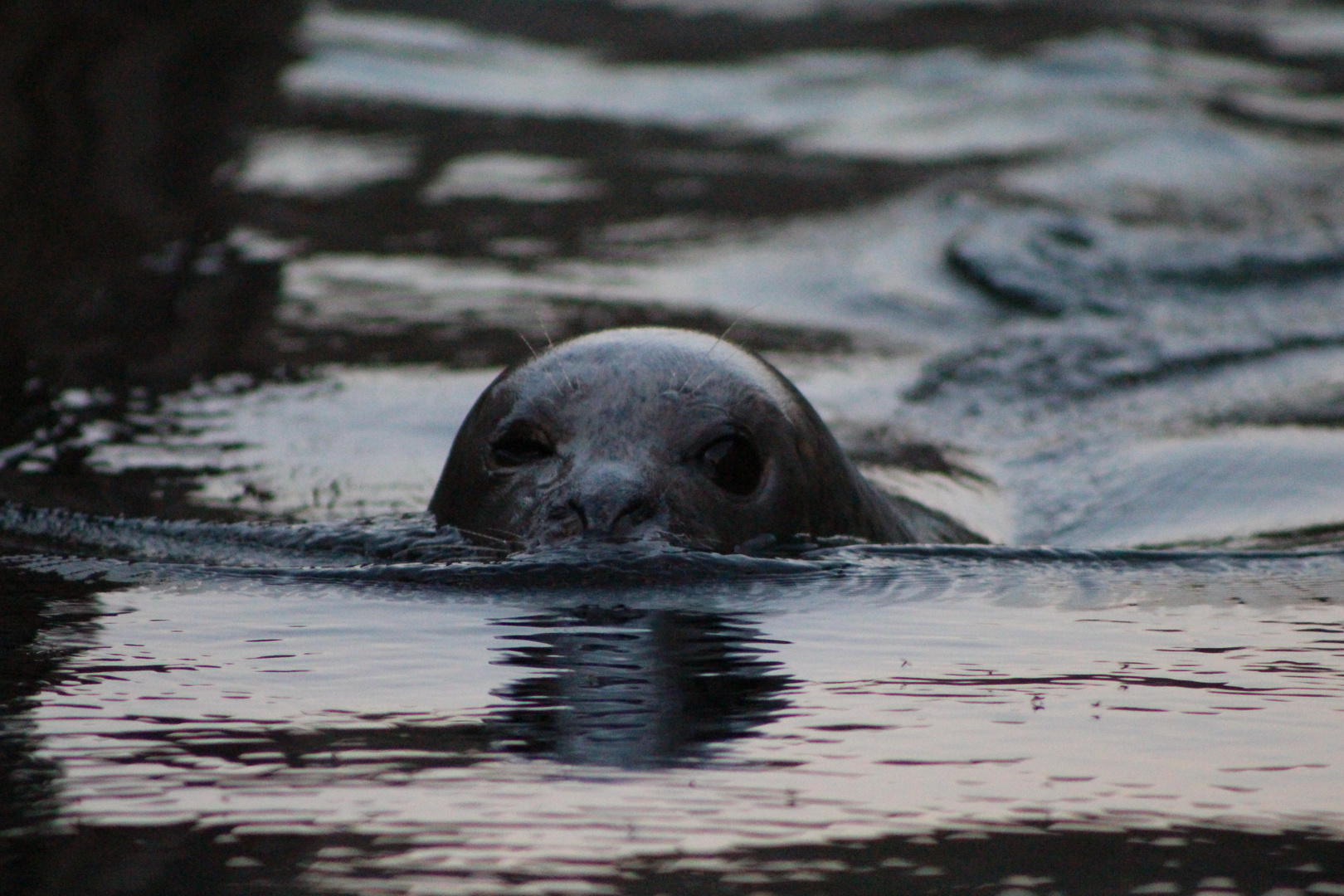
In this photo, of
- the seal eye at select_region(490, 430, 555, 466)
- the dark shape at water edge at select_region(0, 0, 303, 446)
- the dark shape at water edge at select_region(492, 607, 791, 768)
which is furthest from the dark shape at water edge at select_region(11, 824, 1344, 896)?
the dark shape at water edge at select_region(0, 0, 303, 446)

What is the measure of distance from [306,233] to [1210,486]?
464cm

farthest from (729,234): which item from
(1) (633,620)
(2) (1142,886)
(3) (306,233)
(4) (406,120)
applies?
(2) (1142,886)

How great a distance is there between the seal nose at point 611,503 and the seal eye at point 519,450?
0.89 feet

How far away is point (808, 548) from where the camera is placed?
4.23 metres

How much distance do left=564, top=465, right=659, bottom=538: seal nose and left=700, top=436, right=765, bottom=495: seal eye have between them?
22 cm

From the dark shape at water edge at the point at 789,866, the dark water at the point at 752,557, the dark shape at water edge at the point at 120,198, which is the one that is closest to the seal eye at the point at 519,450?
the dark water at the point at 752,557

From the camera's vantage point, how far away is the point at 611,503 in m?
3.87

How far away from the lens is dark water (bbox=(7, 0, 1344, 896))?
247cm

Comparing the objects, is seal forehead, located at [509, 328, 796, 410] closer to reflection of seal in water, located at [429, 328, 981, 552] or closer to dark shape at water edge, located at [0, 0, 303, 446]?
reflection of seal in water, located at [429, 328, 981, 552]

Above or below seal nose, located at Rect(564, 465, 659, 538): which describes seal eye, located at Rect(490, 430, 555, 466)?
above

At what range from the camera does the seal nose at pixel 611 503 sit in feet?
12.7

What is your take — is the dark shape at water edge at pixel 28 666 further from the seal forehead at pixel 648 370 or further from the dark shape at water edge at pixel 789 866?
the seal forehead at pixel 648 370

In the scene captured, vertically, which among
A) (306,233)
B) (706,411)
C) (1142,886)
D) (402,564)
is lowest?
(1142,886)

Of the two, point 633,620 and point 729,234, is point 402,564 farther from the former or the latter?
point 729,234
